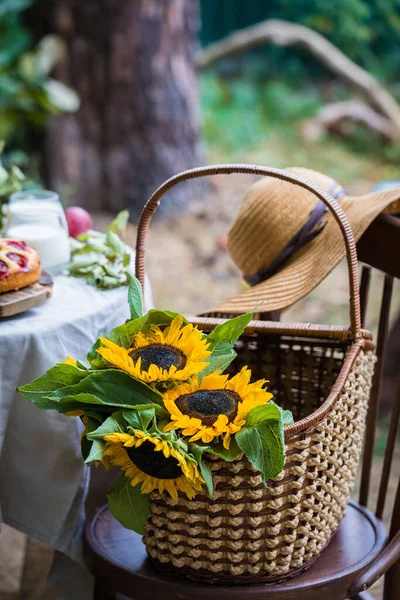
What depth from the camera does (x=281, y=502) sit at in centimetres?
106

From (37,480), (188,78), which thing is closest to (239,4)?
→ (188,78)

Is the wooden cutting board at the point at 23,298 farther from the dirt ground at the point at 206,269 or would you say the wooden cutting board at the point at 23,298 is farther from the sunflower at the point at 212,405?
the dirt ground at the point at 206,269

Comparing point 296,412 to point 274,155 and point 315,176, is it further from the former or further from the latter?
point 274,155

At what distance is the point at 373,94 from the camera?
4.82 m

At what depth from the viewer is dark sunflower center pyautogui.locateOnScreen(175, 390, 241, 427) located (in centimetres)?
99

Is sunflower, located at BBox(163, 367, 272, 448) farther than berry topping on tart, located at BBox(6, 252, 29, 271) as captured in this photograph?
No

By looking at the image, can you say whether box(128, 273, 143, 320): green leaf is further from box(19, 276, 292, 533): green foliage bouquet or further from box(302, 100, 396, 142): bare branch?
box(302, 100, 396, 142): bare branch

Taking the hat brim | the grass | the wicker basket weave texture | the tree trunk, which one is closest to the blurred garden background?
the tree trunk

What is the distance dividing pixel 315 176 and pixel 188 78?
8.69 ft

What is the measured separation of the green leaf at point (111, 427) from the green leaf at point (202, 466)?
0.31 feet

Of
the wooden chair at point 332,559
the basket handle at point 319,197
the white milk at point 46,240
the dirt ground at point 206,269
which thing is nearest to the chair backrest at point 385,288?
the wooden chair at point 332,559

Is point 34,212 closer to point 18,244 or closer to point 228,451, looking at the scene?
point 18,244

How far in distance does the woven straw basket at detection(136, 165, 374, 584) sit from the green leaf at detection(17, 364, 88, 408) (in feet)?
0.64

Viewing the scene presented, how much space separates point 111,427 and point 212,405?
0.43 ft
